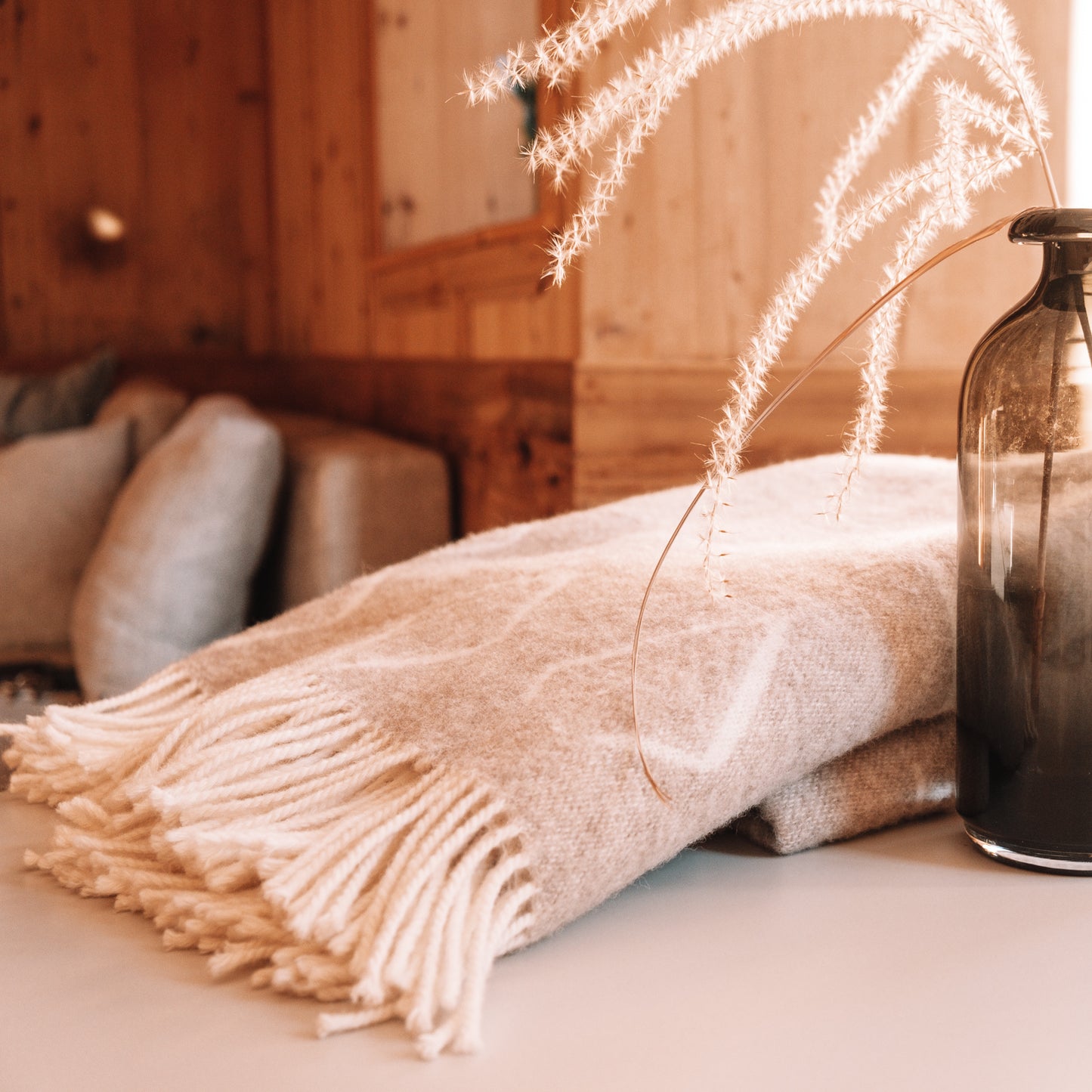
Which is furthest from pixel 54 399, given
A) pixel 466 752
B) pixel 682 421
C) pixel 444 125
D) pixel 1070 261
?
pixel 1070 261

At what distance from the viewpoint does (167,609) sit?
1.56m

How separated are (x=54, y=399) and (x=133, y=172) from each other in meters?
1.11

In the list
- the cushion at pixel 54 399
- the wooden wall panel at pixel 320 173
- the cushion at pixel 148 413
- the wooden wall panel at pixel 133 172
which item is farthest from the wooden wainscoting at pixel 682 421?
the wooden wall panel at pixel 133 172

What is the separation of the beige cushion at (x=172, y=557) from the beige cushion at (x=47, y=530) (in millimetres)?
279

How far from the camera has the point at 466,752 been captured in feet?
1.69

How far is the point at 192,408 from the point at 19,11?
193 centimetres

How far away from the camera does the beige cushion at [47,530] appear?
1.84 m

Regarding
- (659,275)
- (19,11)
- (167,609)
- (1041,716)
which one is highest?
(19,11)

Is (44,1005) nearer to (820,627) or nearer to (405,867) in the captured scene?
(405,867)

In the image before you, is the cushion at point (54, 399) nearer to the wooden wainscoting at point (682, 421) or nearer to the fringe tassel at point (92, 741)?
the wooden wainscoting at point (682, 421)

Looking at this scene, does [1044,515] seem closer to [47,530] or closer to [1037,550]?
[1037,550]

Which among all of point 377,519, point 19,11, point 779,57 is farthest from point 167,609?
point 19,11

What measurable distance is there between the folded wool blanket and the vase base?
7 centimetres

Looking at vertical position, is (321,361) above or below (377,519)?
above
